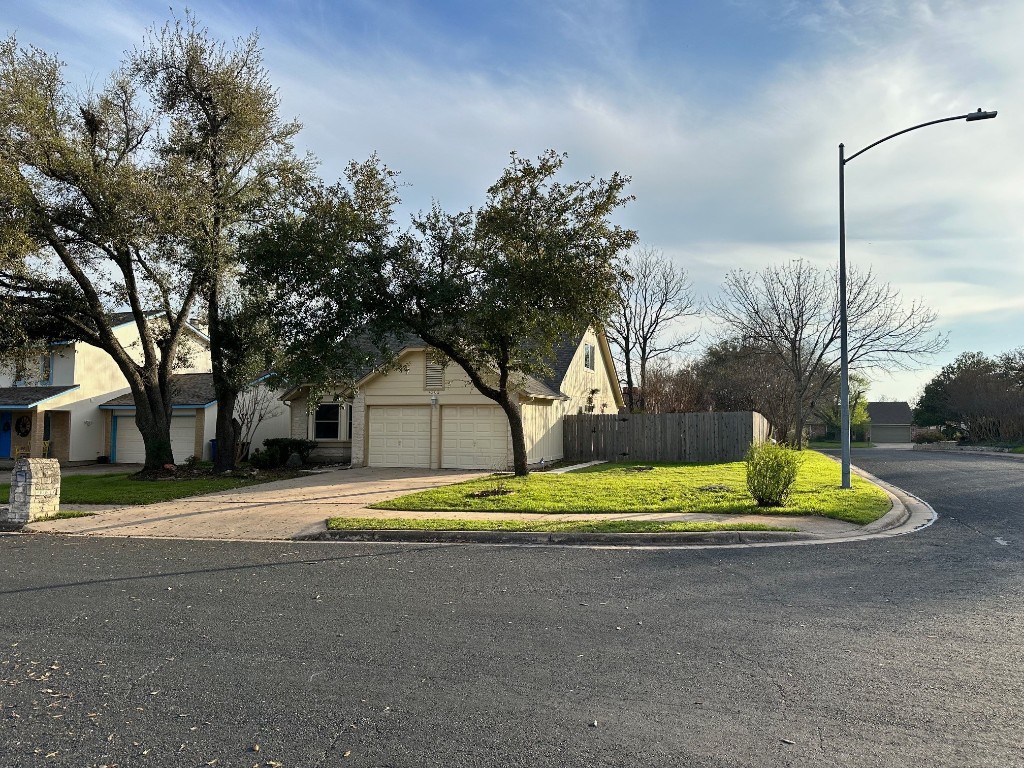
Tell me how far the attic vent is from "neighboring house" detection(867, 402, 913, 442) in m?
71.4

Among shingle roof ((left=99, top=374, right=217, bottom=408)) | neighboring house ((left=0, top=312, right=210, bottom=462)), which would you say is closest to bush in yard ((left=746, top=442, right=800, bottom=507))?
shingle roof ((left=99, top=374, right=217, bottom=408))

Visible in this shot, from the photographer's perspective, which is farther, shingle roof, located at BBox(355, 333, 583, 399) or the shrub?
the shrub

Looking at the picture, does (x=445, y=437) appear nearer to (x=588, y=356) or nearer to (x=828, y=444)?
(x=588, y=356)

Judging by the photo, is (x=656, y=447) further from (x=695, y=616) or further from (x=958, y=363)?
(x=958, y=363)

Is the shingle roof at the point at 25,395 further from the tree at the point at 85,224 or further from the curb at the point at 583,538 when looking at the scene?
the curb at the point at 583,538

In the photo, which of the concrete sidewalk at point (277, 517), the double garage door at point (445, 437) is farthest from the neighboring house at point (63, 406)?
the concrete sidewalk at point (277, 517)

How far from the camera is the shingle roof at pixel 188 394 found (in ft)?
87.4

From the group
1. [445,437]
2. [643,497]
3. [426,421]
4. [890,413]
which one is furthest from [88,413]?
[890,413]

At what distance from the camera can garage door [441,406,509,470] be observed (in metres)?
22.6

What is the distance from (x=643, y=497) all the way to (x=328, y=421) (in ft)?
48.9

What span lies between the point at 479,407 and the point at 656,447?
781 cm

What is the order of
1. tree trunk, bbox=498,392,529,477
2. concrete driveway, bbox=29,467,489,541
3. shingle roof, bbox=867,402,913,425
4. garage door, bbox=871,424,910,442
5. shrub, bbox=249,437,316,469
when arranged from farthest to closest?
shingle roof, bbox=867,402,913,425, garage door, bbox=871,424,910,442, shrub, bbox=249,437,316,469, tree trunk, bbox=498,392,529,477, concrete driveway, bbox=29,467,489,541

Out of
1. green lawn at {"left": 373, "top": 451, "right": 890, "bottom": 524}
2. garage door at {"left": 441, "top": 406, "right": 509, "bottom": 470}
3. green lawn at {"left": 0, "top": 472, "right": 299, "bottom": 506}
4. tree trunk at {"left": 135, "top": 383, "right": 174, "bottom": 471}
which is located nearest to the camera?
green lawn at {"left": 373, "top": 451, "right": 890, "bottom": 524}

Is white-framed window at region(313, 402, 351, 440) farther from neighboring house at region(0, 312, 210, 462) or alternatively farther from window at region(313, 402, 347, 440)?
neighboring house at region(0, 312, 210, 462)
